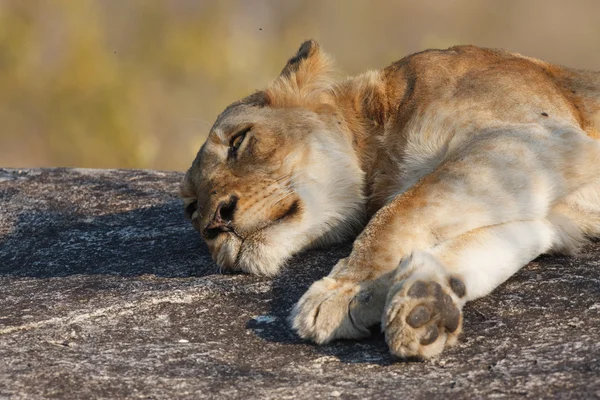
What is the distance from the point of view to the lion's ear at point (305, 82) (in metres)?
4.15

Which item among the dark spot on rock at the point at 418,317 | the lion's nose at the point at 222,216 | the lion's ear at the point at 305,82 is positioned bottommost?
the dark spot on rock at the point at 418,317

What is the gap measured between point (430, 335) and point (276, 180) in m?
1.27

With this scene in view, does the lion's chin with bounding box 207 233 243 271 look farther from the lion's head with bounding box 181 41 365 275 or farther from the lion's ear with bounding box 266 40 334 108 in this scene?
the lion's ear with bounding box 266 40 334 108

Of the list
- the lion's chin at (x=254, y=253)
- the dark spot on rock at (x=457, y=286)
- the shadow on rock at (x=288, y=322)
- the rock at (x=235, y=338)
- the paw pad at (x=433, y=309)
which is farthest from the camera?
the lion's chin at (x=254, y=253)

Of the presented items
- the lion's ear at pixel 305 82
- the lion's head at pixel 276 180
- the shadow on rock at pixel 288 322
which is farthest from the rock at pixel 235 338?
the lion's ear at pixel 305 82

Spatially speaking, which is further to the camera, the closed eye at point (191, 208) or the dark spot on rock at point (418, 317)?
the closed eye at point (191, 208)

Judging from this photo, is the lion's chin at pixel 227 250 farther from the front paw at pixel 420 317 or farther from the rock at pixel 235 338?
the front paw at pixel 420 317

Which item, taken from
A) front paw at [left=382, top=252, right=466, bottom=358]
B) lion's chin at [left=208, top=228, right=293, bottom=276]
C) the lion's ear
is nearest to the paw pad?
front paw at [left=382, top=252, right=466, bottom=358]

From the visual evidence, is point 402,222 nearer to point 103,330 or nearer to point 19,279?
point 103,330

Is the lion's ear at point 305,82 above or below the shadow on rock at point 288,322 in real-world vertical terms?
above

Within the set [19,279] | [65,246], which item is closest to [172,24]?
[65,246]

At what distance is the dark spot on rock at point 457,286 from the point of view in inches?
114

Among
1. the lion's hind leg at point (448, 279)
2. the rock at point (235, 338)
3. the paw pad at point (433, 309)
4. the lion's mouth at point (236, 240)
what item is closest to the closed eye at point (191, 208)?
the rock at point (235, 338)

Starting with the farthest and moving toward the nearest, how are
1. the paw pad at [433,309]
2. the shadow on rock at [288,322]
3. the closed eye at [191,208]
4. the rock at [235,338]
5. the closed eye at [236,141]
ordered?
the closed eye at [191,208]
the closed eye at [236,141]
the shadow on rock at [288,322]
the paw pad at [433,309]
the rock at [235,338]
